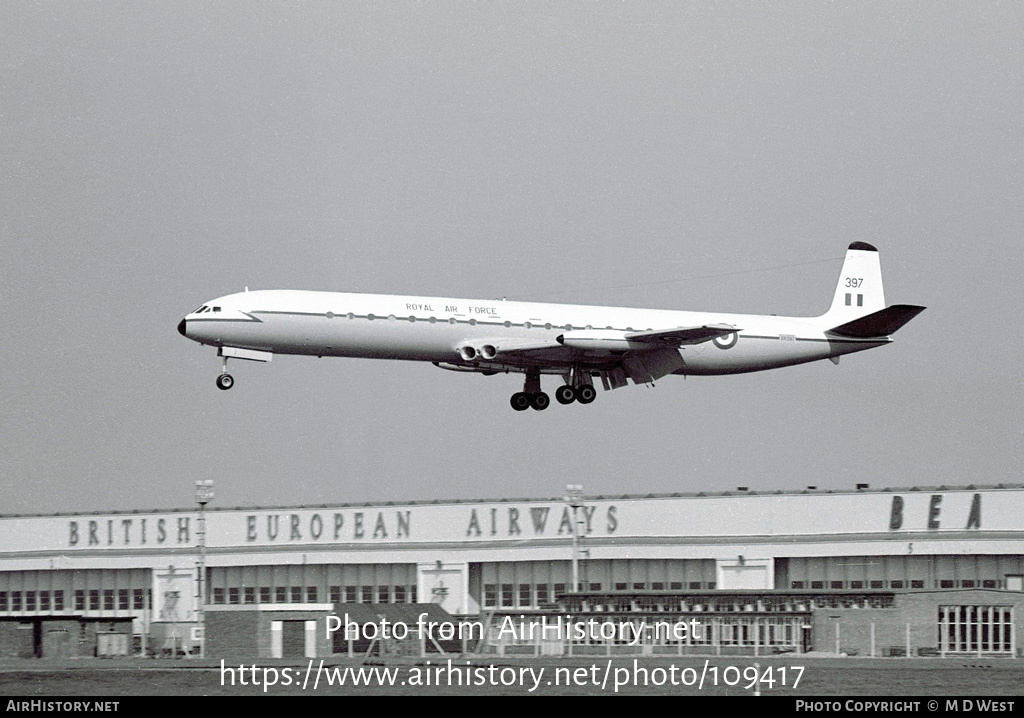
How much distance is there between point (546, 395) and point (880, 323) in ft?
41.2

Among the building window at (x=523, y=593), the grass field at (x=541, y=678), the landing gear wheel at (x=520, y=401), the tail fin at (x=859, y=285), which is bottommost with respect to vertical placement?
the grass field at (x=541, y=678)

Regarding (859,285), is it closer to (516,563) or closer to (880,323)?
(880,323)

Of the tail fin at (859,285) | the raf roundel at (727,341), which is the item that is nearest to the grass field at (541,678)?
the raf roundel at (727,341)

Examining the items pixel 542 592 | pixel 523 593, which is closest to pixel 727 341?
pixel 542 592

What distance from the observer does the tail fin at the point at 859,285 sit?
69.2m

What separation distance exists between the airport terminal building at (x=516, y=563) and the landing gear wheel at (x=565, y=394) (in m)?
7.59

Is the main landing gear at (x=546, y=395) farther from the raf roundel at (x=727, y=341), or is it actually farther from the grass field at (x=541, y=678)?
the grass field at (x=541, y=678)

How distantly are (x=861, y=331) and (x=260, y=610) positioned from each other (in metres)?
24.0

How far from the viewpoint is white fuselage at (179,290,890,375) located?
5750 cm

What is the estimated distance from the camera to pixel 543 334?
61.6m

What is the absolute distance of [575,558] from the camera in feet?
243

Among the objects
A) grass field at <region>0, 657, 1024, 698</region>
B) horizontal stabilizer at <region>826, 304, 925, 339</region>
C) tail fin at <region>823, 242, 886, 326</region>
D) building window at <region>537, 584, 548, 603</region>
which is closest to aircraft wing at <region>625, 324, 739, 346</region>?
horizontal stabilizer at <region>826, 304, 925, 339</region>

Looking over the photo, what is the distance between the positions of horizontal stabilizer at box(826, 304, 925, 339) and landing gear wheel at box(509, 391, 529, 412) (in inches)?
460
